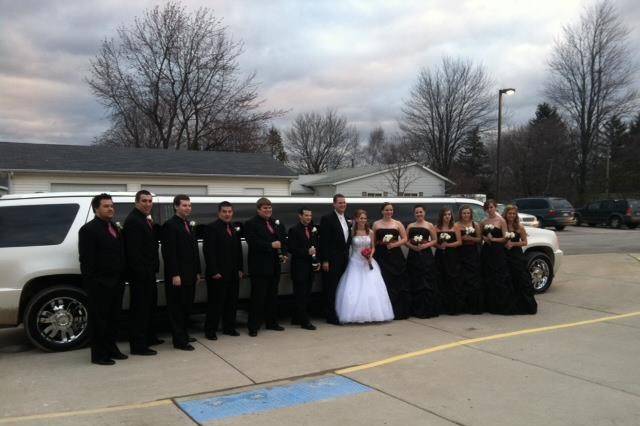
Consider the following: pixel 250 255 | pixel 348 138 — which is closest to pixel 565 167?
pixel 348 138

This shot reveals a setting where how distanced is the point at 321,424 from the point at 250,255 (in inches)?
134

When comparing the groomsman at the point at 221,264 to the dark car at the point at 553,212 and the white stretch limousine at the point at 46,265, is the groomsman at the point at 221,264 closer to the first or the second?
the white stretch limousine at the point at 46,265

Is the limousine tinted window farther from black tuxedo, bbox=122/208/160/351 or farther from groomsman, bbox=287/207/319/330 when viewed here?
groomsman, bbox=287/207/319/330

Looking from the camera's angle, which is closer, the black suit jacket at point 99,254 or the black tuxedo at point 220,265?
the black suit jacket at point 99,254

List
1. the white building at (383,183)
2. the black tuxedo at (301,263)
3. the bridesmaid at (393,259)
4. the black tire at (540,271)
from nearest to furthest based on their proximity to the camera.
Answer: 1. the black tuxedo at (301,263)
2. the bridesmaid at (393,259)
3. the black tire at (540,271)
4. the white building at (383,183)

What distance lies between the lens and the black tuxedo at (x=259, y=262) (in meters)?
7.30

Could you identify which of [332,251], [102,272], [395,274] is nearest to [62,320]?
[102,272]

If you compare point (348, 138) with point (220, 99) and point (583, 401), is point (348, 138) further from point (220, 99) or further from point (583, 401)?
point (583, 401)

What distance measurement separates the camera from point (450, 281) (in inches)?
337

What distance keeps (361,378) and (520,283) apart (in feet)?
13.8

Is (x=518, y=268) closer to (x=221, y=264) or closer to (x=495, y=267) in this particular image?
(x=495, y=267)

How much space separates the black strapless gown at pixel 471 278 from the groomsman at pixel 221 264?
359 centimetres

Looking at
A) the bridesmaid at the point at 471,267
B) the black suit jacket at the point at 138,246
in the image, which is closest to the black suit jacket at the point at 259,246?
the black suit jacket at the point at 138,246

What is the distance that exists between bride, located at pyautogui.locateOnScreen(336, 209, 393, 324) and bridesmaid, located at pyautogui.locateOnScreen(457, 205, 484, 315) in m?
1.38
